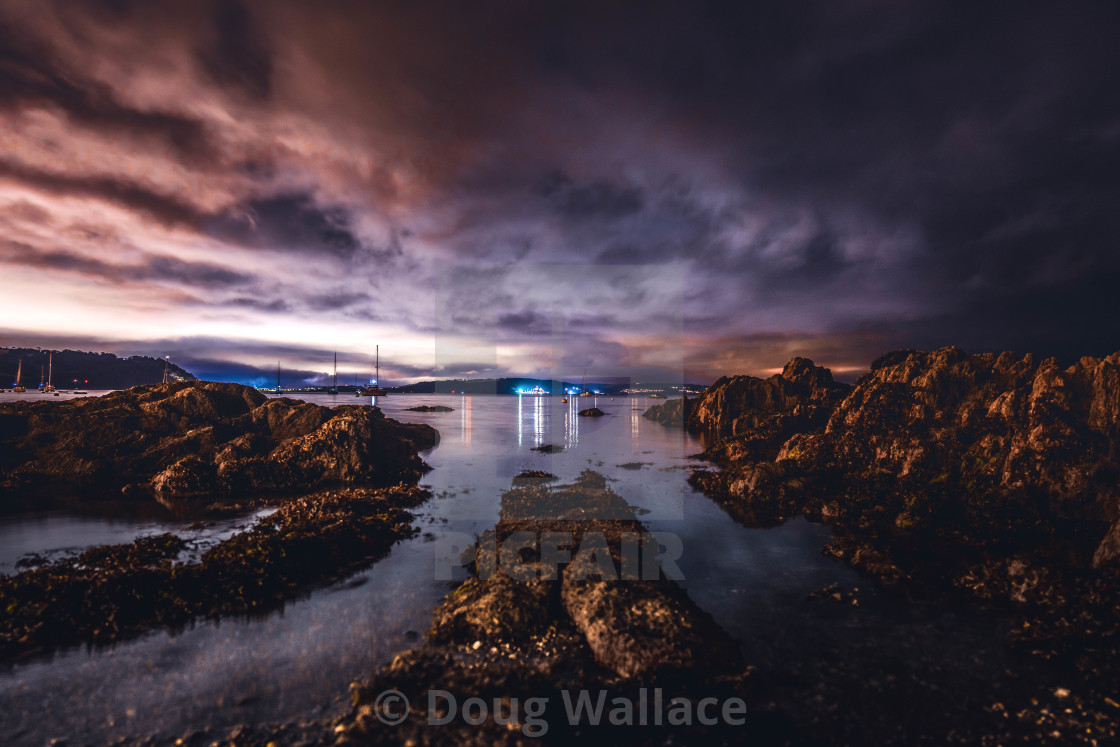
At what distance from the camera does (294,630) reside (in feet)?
48.1

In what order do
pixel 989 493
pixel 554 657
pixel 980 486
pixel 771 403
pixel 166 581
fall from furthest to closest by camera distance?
pixel 771 403 → pixel 980 486 → pixel 989 493 → pixel 166 581 → pixel 554 657

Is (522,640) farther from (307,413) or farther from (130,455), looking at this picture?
(130,455)

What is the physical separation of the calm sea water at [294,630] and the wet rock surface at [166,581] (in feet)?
3.64

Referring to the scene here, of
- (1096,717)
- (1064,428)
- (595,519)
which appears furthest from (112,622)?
(1064,428)

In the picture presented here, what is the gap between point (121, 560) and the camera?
19.0 m

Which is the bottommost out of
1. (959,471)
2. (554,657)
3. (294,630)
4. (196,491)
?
(554,657)

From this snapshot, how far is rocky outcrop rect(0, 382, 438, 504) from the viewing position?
109ft

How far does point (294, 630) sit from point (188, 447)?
34.8 m

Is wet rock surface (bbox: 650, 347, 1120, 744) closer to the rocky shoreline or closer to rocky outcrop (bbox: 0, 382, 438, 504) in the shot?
the rocky shoreline

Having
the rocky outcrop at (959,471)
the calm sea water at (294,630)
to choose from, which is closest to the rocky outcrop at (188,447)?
the calm sea water at (294,630)

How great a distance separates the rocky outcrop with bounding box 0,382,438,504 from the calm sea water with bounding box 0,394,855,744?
282 inches

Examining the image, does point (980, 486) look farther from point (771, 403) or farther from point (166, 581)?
point (771, 403)

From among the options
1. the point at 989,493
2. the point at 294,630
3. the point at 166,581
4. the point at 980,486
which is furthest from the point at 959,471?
the point at 166,581

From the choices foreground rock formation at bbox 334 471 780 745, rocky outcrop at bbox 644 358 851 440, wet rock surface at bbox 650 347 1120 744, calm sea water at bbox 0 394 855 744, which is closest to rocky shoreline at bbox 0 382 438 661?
calm sea water at bbox 0 394 855 744
